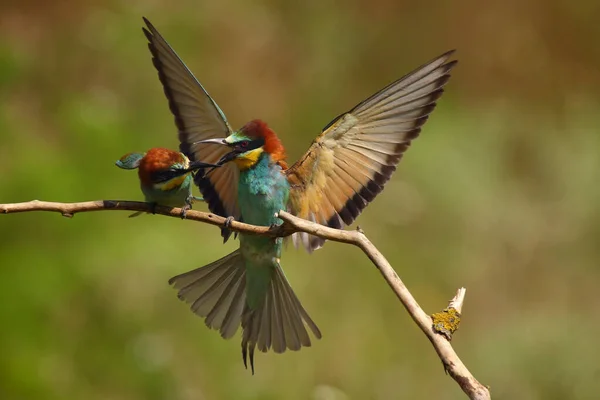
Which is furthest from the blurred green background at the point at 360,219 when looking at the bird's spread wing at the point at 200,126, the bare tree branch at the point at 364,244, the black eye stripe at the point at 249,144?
the bare tree branch at the point at 364,244

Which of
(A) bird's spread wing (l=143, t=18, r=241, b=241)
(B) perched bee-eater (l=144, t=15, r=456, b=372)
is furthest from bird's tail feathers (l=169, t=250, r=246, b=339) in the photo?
(A) bird's spread wing (l=143, t=18, r=241, b=241)

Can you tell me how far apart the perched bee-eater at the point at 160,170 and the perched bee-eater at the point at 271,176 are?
16 cm

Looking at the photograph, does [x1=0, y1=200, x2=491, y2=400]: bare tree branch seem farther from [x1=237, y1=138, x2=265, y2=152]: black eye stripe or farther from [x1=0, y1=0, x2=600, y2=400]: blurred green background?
[x1=0, y1=0, x2=600, y2=400]: blurred green background

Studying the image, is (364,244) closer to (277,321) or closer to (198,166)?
(198,166)

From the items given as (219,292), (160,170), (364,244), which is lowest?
(219,292)

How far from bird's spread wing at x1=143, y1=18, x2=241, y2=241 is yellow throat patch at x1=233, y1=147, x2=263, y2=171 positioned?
3.1 inches

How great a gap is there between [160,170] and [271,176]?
0.34 meters

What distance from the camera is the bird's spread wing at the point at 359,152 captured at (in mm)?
2010

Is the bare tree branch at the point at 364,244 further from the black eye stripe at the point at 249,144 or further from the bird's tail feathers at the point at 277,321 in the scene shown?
the bird's tail feathers at the point at 277,321

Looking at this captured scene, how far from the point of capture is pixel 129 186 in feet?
11.8

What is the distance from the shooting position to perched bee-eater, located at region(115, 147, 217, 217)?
6.10ft

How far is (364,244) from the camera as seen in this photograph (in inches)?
59.6

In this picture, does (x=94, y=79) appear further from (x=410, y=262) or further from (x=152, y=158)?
(x=152, y=158)

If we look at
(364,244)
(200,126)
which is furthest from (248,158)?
(364,244)
